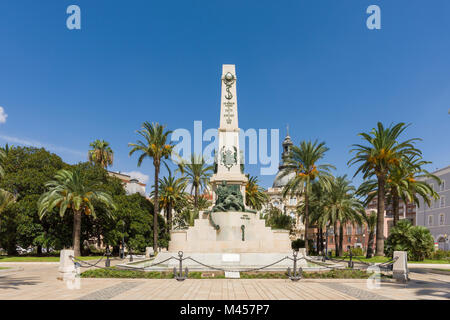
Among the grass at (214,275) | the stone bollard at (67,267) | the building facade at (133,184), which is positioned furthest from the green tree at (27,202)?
the building facade at (133,184)

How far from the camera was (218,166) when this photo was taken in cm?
2750

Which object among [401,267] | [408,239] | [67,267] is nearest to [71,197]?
[67,267]

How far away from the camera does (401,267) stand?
15742 mm

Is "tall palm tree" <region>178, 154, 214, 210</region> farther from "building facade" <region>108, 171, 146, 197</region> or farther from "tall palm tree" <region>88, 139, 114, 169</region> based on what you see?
"building facade" <region>108, 171, 146, 197</region>

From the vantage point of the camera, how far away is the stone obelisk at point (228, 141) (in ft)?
88.9

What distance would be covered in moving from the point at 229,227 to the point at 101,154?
129 ft

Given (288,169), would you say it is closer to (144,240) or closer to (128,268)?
(144,240)

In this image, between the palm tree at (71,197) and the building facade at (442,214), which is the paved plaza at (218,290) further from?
the building facade at (442,214)

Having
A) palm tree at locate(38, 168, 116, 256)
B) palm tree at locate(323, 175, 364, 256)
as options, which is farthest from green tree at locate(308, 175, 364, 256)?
palm tree at locate(38, 168, 116, 256)

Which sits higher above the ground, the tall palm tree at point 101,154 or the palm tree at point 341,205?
the tall palm tree at point 101,154

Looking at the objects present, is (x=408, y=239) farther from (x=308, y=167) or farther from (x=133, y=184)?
(x=133, y=184)
